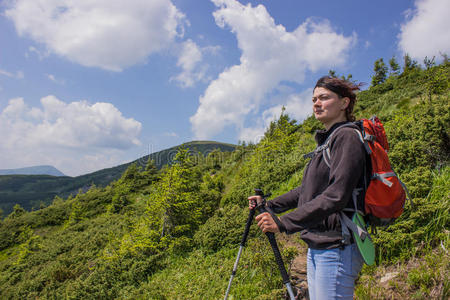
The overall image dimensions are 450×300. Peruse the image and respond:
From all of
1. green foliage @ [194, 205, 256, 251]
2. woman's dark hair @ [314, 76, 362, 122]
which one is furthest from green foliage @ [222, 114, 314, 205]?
woman's dark hair @ [314, 76, 362, 122]

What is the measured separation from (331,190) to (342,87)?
0.95 m

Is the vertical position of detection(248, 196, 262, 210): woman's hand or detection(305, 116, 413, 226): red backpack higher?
detection(305, 116, 413, 226): red backpack

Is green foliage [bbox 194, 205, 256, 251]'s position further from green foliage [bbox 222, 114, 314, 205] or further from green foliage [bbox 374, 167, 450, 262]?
green foliage [bbox 374, 167, 450, 262]

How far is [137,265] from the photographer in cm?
750

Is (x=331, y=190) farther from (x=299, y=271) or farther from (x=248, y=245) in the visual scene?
(x=248, y=245)

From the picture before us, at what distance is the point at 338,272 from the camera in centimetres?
160

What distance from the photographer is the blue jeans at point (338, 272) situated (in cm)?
160

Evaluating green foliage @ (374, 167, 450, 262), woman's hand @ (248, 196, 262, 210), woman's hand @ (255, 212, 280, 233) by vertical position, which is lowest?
green foliage @ (374, 167, 450, 262)

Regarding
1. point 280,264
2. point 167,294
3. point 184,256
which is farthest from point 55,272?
point 280,264

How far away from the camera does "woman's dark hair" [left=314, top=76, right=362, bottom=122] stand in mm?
1898

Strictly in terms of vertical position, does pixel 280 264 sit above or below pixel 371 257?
below

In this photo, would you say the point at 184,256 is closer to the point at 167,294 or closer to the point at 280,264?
the point at 167,294

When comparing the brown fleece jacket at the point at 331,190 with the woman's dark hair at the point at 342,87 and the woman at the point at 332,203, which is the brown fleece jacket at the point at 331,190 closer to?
the woman at the point at 332,203

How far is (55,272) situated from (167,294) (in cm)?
861
